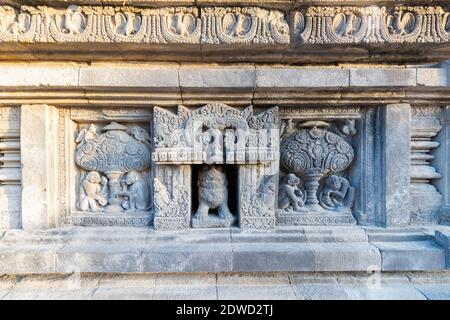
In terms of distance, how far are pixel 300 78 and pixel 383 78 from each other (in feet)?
2.43

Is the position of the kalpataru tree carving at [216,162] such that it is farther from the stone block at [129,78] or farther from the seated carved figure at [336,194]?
the seated carved figure at [336,194]

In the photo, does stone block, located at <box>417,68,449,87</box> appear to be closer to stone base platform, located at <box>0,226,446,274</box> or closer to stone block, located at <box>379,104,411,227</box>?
stone block, located at <box>379,104,411,227</box>

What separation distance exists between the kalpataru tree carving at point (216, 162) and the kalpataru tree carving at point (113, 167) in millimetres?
245

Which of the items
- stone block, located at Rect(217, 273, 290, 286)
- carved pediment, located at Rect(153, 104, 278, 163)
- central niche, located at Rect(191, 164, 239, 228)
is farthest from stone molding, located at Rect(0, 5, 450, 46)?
stone block, located at Rect(217, 273, 290, 286)

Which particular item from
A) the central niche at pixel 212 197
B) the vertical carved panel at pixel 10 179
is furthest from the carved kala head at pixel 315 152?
the vertical carved panel at pixel 10 179

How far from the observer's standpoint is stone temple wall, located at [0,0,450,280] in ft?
7.72

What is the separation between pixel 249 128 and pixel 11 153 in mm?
2323

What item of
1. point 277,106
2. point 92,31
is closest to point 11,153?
point 92,31

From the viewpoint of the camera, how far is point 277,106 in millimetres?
2598

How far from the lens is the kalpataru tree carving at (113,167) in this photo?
104 inches

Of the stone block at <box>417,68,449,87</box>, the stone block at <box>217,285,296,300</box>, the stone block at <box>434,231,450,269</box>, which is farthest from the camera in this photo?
the stone block at <box>417,68,449,87</box>

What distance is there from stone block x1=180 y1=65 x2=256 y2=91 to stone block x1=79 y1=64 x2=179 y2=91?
0.10 metres

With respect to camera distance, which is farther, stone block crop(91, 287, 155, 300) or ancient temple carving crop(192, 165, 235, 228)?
ancient temple carving crop(192, 165, 235, 228)

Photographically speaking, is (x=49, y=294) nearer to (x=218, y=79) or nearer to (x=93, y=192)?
(x=93, y=192)
